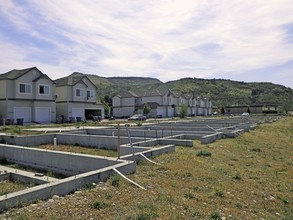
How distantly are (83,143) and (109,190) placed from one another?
10337 mm

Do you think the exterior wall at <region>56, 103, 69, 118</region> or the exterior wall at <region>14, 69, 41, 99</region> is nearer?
the exterior wall at <region>14, 69, 41, 99</region>

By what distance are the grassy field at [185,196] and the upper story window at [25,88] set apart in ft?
86.7

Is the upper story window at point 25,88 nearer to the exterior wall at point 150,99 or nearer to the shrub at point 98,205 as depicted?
the shrub at point 98,205

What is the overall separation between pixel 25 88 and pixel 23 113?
285 centimetres

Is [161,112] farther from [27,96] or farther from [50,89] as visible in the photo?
[27,96]

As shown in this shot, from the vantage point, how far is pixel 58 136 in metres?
17.2

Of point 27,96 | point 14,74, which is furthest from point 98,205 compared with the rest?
point 14,74

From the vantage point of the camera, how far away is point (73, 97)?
37906mm

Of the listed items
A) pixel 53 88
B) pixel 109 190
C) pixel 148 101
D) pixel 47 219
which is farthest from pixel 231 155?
pixel 148 101

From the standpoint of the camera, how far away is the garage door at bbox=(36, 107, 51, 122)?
3331cm

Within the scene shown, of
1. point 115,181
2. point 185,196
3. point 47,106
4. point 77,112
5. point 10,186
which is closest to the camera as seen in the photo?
point 185,196

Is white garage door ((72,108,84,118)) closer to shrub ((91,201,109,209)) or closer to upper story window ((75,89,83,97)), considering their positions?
upper story window ((75,89,83,97))

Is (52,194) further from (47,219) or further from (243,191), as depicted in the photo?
(243,191)

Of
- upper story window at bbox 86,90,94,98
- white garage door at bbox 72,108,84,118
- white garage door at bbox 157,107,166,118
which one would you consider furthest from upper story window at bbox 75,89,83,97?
white garage door at bbox 157,107,166,118
